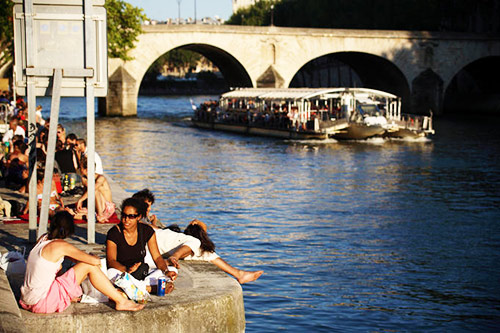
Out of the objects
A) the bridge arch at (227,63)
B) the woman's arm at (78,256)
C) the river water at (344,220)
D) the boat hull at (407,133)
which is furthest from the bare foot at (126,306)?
the bridge arch at (227,63)

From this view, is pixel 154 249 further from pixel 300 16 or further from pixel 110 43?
pixel 300 16

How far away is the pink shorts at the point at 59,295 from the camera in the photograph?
6.71 meters

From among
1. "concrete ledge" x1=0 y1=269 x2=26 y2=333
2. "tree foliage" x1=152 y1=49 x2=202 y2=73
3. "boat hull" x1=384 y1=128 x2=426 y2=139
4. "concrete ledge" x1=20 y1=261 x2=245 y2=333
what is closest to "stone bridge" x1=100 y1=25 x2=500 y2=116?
"boat hull" x1=384 y1=128 x2=426 y2=139

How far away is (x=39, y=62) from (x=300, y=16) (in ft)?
224

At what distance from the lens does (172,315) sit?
22.9ft

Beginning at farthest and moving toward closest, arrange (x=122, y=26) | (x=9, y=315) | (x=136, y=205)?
(x=122, y=26) → (x=136, y=205) → (x=9, y=315)

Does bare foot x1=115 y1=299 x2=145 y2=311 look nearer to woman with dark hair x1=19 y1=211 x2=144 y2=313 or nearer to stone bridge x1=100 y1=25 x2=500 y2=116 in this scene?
woman with dark hair x1=19 y1=211 x2=144 y2=313

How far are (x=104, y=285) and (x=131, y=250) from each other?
76 centimetres

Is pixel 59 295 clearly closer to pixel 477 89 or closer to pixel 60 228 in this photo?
pixel 60 228

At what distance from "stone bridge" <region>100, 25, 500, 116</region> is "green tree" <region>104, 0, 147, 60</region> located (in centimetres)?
223

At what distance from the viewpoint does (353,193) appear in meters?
20.8

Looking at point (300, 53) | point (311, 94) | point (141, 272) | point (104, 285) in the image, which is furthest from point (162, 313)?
point (300, 53)

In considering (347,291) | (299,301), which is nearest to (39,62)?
(299,301)

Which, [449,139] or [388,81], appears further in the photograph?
[388,81]
